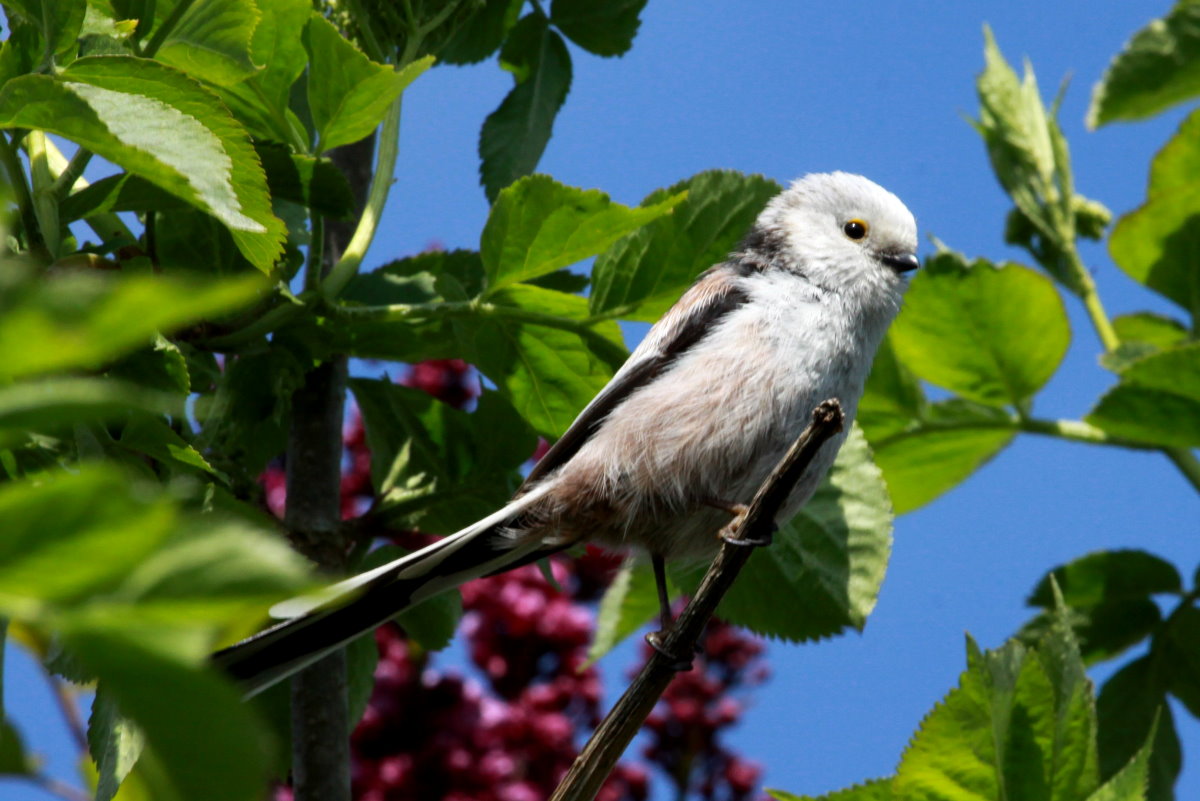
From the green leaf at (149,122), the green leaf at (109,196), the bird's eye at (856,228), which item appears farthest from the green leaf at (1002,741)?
the bird's eye at (856,228)

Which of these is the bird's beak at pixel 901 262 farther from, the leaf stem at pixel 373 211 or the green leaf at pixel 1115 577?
the leaf stem at pixel 373 211

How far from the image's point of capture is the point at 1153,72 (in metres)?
3.00

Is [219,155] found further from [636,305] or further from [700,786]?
[700,786]

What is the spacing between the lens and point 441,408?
2.16 metres

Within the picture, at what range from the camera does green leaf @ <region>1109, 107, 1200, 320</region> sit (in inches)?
100

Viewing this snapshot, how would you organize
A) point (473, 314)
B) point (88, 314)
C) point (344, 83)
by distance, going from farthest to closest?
point (473, 314), point (344, 83), point (88, 314)

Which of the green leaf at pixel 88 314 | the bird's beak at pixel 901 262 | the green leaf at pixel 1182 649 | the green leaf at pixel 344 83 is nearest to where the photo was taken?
the green leaf at pixel 88 314

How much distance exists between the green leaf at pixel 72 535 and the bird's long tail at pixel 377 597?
2.91 feet

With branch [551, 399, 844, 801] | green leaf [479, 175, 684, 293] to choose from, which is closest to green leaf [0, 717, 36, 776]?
branch [551, 399, 844, 801]

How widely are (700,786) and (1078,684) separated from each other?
285cm

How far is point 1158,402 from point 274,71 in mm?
1690

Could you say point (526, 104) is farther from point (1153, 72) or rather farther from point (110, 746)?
point (1153, 72)

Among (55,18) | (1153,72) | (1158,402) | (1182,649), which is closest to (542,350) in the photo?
(55,18)

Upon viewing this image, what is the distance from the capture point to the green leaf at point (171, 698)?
19.2 inches
